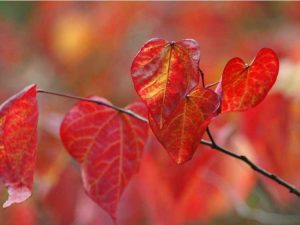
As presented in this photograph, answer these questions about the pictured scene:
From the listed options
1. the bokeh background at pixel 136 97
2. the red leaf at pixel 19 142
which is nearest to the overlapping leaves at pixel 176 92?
the red leaf at pixel 19 142

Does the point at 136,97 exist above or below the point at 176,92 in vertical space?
below

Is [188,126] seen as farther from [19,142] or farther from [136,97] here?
[136,97]

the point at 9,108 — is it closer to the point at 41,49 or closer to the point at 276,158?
the point at 276,158

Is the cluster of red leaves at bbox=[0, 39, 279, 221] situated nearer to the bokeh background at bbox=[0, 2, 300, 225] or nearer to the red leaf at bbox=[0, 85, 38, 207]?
the red leaf at bbox=[0, 85, 38, 207]

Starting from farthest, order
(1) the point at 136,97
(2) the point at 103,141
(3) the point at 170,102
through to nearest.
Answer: (1) the point at 136,97 → (2) the point at 103,141 → (3) the point at 170,102

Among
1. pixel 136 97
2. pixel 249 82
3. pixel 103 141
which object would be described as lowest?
pixel 136 97

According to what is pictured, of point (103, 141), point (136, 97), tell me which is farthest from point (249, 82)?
Answer: point (136, 97)

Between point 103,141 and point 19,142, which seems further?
point 103,141

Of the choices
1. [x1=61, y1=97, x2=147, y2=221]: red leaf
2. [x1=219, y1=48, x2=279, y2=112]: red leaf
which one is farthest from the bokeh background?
[x1=219, y1=48, x2=279, y2=112]: red leaf

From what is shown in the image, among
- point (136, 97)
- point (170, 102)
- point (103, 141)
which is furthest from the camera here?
point (136, 97)
